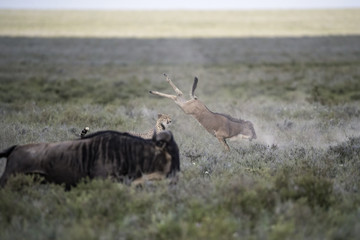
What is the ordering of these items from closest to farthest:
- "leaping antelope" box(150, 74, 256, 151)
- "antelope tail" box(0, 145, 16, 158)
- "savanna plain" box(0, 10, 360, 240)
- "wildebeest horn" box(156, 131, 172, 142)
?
"savanna plain" box(0, 10, 360, 240)
"wildebeest horn" box(156, 131, 172, 142)
"antelope tail" box(0, 145, 16, 158)
"leaping antelope" box(150, 74, 256, 151)

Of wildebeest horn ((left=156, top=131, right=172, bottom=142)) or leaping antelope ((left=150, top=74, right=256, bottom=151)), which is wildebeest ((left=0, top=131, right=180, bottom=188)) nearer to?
wildebeest horn ((left=156, top=131, right=172, bottom=142))

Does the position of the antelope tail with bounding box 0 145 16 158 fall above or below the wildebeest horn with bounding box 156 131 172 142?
below

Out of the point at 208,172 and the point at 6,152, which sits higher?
the point at 6,152

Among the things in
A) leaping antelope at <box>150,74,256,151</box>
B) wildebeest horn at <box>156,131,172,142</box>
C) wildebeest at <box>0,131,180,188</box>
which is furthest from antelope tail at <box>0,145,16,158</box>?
leaping antelope at <box>150,74,256,151</box>

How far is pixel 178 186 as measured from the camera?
17.1 ft

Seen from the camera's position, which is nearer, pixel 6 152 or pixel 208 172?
pixel 6 152

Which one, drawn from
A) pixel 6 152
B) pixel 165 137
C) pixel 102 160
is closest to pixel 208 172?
pixel 165 137

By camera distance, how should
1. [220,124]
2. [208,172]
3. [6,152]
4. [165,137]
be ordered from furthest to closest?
[220,124], [208,172], [6,152], [165,137]

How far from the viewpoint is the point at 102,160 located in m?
4.96

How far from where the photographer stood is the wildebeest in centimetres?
489

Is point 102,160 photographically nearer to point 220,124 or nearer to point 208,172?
point 208,172

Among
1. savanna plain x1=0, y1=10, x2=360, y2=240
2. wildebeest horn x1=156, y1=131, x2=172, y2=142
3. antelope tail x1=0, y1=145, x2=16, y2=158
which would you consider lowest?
savanna plain x1=0, y1=10, x2=360, y2=240

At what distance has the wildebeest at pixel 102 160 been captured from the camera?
4887mm

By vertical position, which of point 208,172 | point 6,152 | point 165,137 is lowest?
point 208,172
